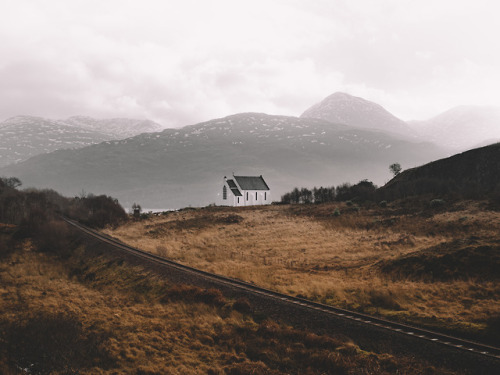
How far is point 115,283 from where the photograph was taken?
22.5m

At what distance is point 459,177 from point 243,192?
48.9 meters

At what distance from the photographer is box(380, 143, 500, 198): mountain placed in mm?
49000

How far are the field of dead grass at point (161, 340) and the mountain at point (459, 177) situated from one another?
41.2 m

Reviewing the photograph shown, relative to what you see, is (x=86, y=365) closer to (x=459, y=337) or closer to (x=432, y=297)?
(x=459, y=337)

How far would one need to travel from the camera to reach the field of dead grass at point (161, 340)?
10.8m

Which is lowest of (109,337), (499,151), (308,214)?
(109,337)

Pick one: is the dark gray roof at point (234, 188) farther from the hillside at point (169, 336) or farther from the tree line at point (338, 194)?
the hillside at point (169, 336)

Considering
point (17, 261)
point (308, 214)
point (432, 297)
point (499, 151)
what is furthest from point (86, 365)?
point (499, 151)

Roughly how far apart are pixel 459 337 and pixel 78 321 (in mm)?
15440

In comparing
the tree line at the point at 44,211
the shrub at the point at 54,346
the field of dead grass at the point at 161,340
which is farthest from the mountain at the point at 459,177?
the tree line at the point at 44,211

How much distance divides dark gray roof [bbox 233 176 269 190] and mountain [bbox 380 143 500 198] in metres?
38.1

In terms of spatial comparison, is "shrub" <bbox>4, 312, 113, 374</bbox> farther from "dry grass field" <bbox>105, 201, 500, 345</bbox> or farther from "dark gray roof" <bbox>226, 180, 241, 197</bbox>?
"dark gray roof" <bbox>226, 180, 241, 197</bbox>

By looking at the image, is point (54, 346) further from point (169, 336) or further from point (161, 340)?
point (169, 336)

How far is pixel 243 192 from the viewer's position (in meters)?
89.6
